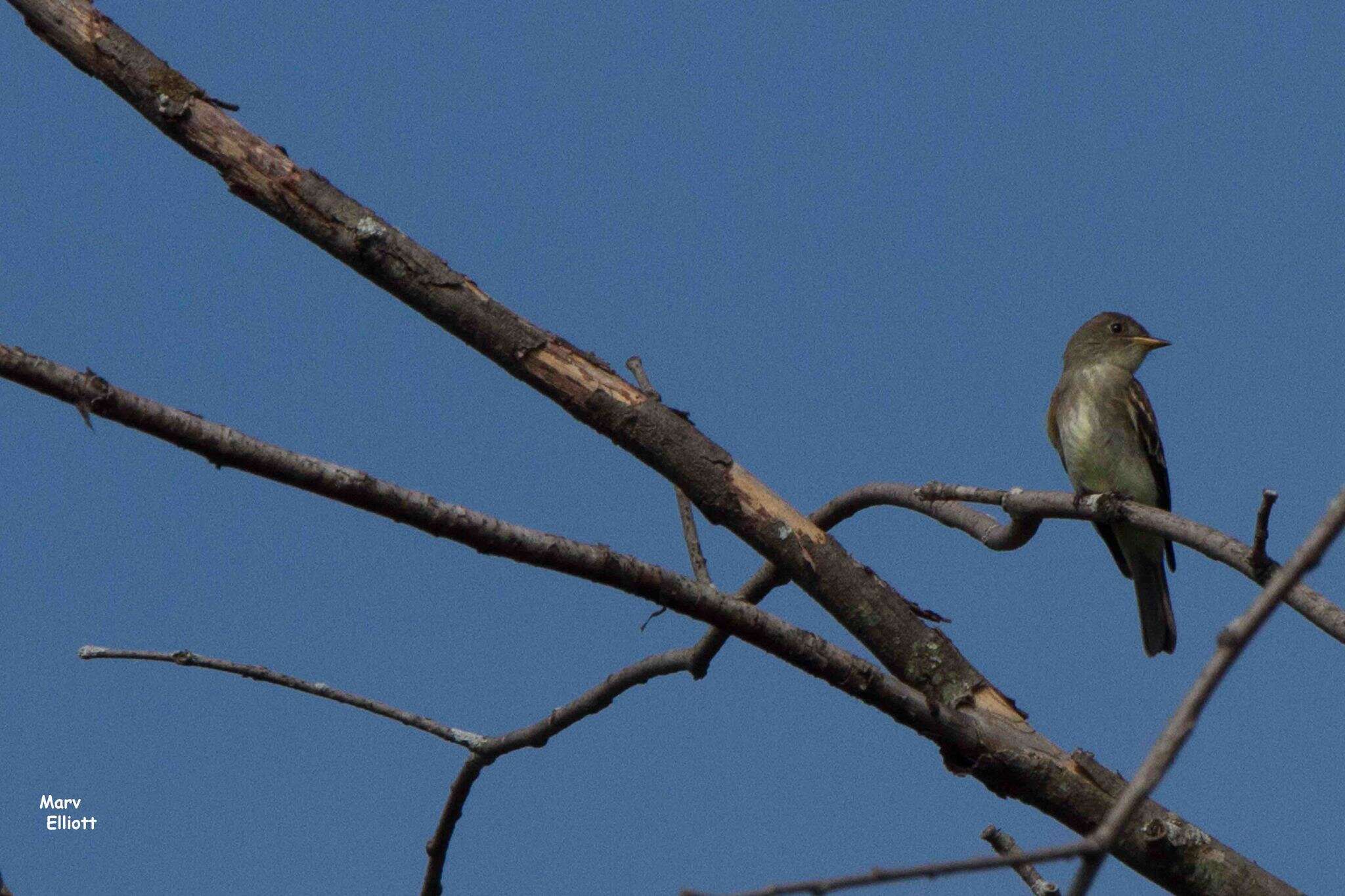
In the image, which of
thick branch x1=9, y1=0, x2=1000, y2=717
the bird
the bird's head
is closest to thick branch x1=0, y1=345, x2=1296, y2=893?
thick branch x1=9, y1=0, x2=1000, y2=717

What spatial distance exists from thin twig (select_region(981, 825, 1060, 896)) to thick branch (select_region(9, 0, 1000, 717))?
0.67 meters

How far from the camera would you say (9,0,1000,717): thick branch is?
4.83 metres

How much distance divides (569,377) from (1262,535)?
229 centimetres

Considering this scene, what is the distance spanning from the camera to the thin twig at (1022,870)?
165 inches

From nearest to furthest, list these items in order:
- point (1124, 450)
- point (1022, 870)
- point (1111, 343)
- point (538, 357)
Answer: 1. point (1022, 870)
2. point (538, 357)
3. point (1124, 450)
4. point (1111, 343)

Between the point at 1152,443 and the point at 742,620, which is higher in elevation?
the point at 1152,443

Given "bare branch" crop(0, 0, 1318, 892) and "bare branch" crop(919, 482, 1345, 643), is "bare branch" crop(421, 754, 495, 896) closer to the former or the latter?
"bare branch" crop(0, 0, 1318, 892)

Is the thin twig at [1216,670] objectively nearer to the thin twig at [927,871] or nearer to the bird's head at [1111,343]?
the thin twig at [927,871]

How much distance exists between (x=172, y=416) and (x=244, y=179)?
6.18 feet

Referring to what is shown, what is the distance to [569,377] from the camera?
4.93m

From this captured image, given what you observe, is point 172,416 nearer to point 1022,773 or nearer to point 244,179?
point 244,179

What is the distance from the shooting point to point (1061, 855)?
1.58 meters

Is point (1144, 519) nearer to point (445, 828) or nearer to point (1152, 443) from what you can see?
point (445, 828)

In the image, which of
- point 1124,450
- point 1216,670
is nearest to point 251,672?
point 1216,670
